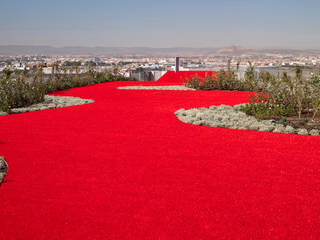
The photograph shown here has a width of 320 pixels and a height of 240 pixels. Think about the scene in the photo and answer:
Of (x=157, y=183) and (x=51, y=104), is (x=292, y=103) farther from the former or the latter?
(x=51, y=104)

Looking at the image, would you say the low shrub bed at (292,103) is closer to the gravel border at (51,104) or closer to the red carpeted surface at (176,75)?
the gravel border at (51,104)

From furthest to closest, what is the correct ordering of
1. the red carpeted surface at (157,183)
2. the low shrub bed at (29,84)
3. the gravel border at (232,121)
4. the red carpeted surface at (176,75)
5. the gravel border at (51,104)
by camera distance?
the red carpeted surface at (176,75) < the low shrub bed at (29,84) < the gravel border at (51,104) < the gravel border at (232,121) < the red carpeted surface at (157,183)

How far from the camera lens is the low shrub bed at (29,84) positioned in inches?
423

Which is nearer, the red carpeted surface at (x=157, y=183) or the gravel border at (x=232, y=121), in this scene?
the red carpeted surface at (x=157, y=183)

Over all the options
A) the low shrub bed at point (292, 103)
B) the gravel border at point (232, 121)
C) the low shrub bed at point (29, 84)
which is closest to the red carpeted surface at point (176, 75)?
the low shrub bed at point (29, 84)

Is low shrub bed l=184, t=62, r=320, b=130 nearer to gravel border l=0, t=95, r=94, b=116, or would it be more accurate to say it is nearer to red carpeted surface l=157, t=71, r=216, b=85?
gravel border l=0, t=95, r=94, b=116

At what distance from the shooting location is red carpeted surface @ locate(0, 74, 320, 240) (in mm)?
3180

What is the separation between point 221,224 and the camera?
10.6 feet

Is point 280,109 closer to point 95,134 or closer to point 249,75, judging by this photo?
point 95,134

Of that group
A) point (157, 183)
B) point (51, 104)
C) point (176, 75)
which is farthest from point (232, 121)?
point (176, 75)

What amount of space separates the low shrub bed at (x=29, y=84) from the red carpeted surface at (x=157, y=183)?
360 cm

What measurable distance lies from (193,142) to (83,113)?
12.9 feet

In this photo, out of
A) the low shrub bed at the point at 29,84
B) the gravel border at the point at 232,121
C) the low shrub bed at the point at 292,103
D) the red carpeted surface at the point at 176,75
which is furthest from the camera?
the red carpeted surface at the point at 176,75

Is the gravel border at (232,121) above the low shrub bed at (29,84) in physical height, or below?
below
